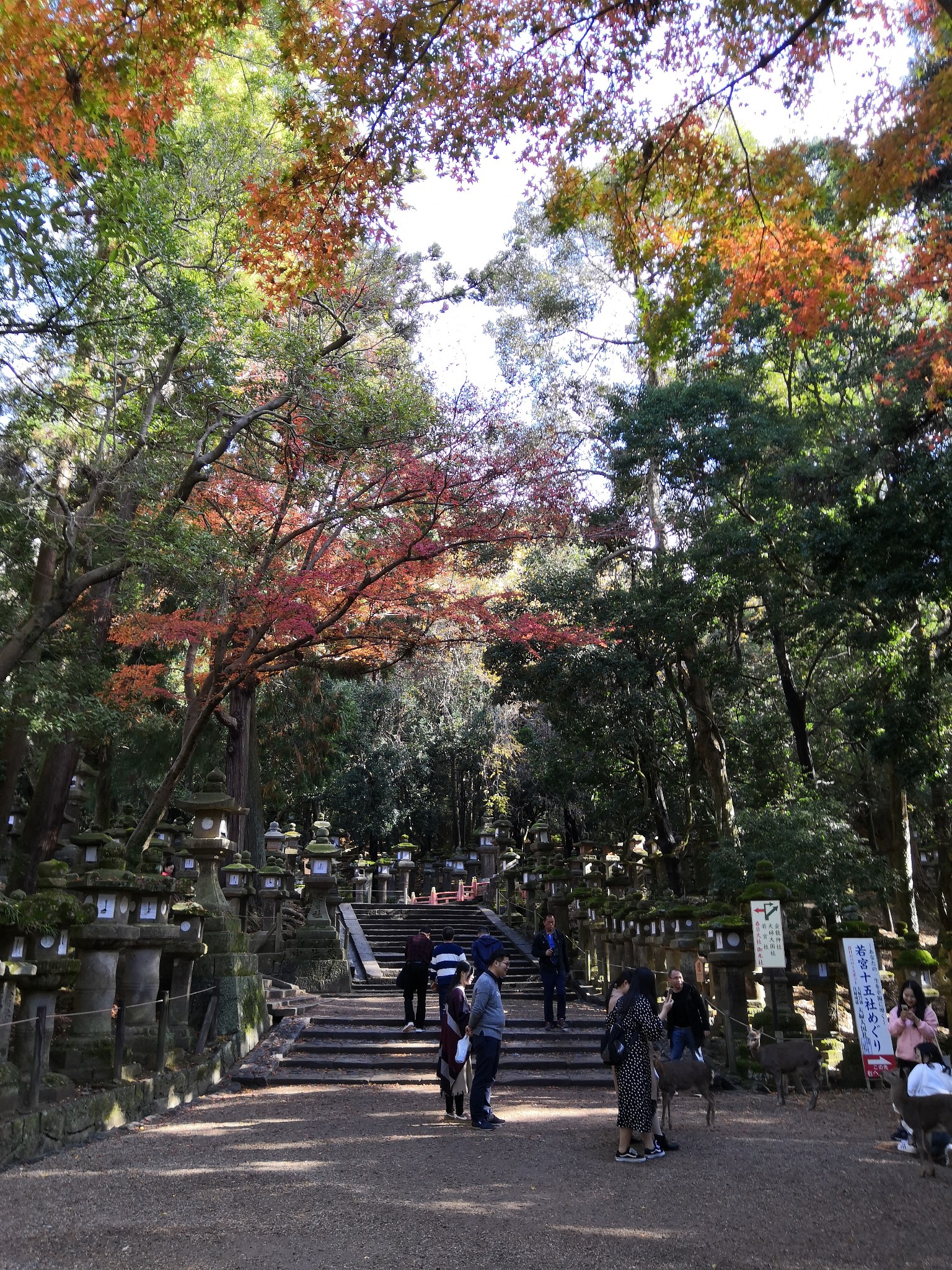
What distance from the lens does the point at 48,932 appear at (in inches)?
268

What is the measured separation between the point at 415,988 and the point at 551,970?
1703mm

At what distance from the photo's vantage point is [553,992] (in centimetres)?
1149

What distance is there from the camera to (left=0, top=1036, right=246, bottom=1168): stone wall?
5977 mm

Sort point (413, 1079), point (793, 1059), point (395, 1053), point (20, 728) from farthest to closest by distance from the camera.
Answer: point (20, 728) → point (395, 1053) → point (413, 1079) → point (793, 1059)

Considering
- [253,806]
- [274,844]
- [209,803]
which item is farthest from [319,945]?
[209,803]

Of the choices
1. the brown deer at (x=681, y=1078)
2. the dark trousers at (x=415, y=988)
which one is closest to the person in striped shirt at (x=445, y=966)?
the dark trousers at (x=415, y=988)

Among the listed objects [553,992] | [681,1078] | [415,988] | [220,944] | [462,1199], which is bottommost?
[462,1199]

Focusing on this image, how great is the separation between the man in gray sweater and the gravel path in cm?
20

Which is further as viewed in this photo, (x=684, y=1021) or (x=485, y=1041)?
(x=684, y=1021)

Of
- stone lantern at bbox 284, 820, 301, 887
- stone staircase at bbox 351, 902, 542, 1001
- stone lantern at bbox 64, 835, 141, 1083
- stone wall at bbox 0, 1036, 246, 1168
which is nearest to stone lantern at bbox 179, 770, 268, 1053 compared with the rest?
stone wall at bbox 0, 1036, 246, 1168

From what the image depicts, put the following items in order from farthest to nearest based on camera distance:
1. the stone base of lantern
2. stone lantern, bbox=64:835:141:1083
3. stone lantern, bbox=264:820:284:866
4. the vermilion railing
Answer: the vermilion railing, stone lantern, bbox=264:820:284:866, the stone base of lantern, stone lantern, bbox=64:835:141:1083

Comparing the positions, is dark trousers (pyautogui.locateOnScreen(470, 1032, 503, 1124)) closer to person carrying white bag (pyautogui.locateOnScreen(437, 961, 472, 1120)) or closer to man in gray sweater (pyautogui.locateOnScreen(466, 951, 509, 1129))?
man in gray sweater (pyautogui.locateOnScreen(466, 951, 509, 1129))

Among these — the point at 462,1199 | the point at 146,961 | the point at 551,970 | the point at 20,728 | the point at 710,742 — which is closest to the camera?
the point at 462,1199

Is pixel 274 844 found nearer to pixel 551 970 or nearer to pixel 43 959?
pixel 551 970
